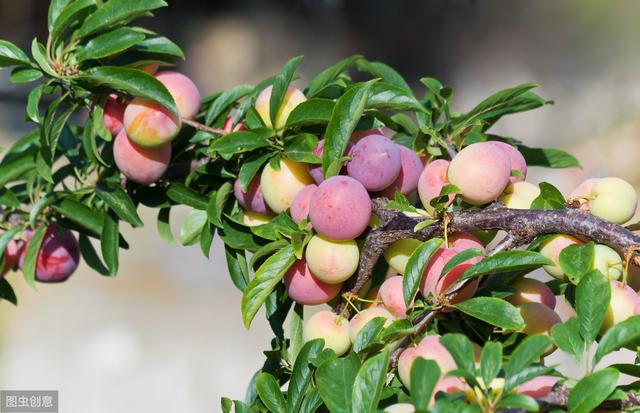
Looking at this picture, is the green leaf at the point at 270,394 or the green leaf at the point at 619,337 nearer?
the green leaf at the point at 619,337

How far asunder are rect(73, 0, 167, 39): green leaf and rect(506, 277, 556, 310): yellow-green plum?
1.37 ft

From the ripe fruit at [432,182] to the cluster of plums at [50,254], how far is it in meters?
0.47

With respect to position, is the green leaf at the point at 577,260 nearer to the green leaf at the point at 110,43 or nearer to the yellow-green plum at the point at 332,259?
the yellow-green plum at the point at 332,259

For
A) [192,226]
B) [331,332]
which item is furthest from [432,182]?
[192,226]

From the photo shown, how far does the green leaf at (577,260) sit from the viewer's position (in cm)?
53

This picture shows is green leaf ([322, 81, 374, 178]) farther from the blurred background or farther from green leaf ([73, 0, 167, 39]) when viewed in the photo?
the blurred background

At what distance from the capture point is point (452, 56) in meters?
2.68

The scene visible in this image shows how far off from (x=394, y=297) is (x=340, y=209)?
0.08 metres

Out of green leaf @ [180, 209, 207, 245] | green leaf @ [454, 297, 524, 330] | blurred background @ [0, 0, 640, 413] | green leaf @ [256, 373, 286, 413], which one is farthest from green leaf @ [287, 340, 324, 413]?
blurred background @ [0, 0, 640, 413]

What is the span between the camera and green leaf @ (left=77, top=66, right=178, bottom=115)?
0.71 m

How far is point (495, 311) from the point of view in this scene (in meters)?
0.54

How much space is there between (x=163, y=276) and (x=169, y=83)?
203cm

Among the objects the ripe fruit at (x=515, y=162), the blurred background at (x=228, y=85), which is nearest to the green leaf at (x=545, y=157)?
the ripe fruit at (x=515, y=162)

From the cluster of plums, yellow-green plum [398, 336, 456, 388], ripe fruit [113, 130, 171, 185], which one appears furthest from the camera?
the cluster of plums
